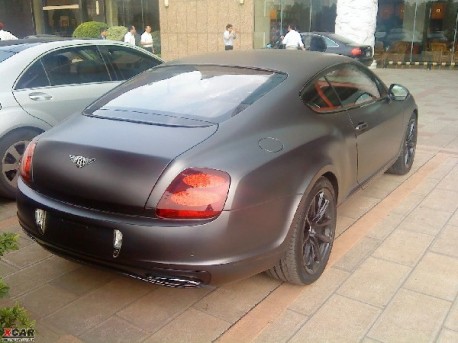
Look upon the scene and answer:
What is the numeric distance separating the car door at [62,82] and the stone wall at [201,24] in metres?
15.0

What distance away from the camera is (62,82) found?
16.5 ft

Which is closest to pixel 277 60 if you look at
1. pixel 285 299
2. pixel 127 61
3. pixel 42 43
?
pixel 285 299

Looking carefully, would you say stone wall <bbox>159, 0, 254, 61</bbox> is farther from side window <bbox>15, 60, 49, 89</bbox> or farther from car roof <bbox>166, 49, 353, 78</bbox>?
car roof <bbox>166, 49, 353, 78</bbox>

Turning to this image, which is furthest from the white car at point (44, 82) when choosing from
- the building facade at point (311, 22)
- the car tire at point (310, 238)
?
the building facade at point (311, 22)

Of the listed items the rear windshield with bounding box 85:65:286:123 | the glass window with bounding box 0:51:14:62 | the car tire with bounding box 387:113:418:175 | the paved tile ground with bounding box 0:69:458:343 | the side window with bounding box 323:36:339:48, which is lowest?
the paved tile ground with bounding box 0:69:458:343

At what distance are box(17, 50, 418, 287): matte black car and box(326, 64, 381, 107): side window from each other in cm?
14

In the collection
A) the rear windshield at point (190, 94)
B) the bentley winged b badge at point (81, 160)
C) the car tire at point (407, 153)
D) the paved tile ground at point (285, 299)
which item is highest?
the rear windshield at point (190, 94)

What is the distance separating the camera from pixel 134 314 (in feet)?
9.25

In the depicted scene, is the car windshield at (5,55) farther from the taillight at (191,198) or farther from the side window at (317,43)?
the side window at (317,43)

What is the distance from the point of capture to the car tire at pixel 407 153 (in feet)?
17.1

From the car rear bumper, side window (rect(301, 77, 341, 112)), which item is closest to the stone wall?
side window (rect(301, 77, 341, 112))

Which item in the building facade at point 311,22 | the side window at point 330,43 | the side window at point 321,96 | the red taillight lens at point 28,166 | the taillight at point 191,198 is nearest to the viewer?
the taillight at point 191,198

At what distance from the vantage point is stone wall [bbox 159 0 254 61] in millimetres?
19609

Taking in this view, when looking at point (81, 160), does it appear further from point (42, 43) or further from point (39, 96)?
point (42, 43)
